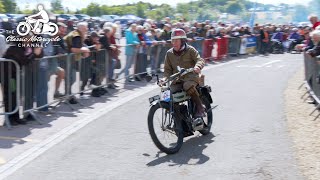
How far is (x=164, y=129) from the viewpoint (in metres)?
7.63

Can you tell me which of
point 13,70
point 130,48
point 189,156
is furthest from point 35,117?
point 130,48

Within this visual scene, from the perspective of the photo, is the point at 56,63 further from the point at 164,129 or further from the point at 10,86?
the point at 164,129

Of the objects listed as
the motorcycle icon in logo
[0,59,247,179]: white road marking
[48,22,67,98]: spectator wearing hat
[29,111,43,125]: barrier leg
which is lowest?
[0,59,247,179]: white road marking

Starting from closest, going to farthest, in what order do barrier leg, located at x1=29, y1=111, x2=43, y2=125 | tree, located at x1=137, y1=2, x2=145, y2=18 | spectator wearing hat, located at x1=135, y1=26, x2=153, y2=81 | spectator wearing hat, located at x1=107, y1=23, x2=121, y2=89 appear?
barrier leg, located at x1=29, y1=111, x2=43, y2=125 < spectator wearing hat, located at x1=107, y1=23, x2=121, y2=89 < spectator wearing hat, located at x1=135, y1=26, x2=153, y2=81 < tree, located at x1=137, y1=2, x2=145, y2=18

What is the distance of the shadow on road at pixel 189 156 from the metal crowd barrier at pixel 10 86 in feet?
9.59

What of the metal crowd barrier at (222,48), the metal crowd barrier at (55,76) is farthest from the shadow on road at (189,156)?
the metal crowd barrier at (222,48)

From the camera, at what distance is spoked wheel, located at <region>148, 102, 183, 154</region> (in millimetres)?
7383

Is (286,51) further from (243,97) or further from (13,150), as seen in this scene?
(13,150)

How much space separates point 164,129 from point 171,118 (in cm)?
18

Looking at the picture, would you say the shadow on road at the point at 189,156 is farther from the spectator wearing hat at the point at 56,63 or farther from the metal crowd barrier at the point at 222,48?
the metal crowd barrier at the point at 222,48

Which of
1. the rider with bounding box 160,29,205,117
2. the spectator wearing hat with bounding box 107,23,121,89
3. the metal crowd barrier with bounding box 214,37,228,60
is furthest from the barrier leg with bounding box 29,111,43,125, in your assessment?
the metal crowd barrier with bounding box 214,37,228,60

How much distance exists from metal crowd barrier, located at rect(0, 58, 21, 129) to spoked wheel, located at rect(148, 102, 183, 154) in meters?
2.79

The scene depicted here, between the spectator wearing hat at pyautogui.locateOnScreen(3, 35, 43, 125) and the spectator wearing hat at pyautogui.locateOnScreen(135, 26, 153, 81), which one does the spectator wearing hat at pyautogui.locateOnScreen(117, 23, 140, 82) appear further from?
the spectator wearing hat at pyautogui.locateOnScreen(3, 35, 43, 125)

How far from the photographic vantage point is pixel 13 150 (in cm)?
761
